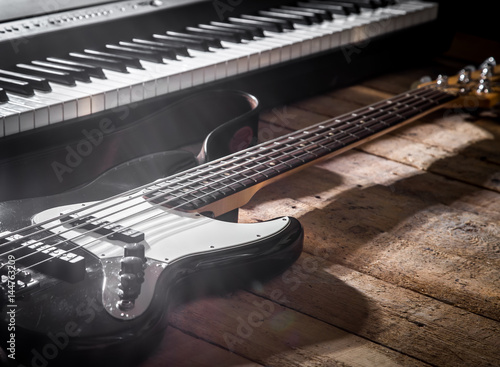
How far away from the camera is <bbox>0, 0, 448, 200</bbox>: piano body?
4.25 ft

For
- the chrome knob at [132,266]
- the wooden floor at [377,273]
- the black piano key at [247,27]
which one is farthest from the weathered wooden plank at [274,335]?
the black piano key at [247,27]

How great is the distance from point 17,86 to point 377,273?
724 mm

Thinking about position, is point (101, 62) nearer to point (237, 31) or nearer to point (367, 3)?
point (237, 31)

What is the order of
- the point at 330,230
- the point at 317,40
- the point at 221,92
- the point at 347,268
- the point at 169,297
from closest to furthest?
the point at 169,297 < the point at 347,268 < the point at 330,230 < the point at 221,92 < the point at 317,40

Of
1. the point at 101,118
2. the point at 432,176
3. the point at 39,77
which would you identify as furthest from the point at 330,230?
the point at 39,77

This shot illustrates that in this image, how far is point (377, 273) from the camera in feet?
3.75

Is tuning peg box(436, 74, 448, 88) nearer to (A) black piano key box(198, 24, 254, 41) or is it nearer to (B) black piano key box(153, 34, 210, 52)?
(A) black piano key box(198, 24, 254, 41)

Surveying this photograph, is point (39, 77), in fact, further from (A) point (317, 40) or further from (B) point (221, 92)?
(A) point (317, 40)

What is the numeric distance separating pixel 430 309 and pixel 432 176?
1.90 ft

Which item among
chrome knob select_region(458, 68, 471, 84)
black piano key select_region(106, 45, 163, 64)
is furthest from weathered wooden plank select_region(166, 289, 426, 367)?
chrome knob select_region(458, 68, 471, 84)

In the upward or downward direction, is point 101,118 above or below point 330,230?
above

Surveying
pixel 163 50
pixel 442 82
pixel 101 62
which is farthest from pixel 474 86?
pixel 101 62

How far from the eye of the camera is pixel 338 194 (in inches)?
57.0

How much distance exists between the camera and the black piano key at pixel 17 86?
129cm
